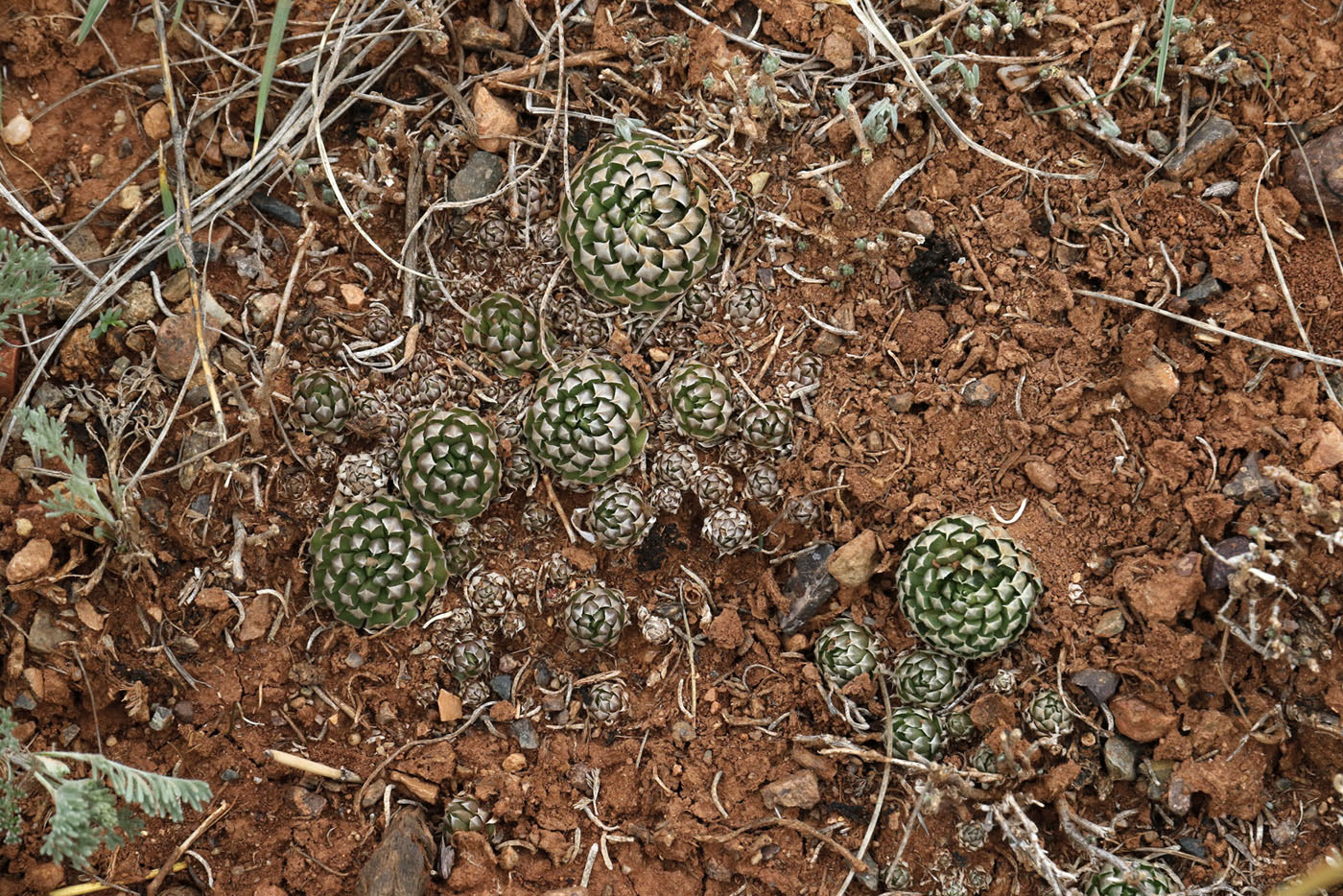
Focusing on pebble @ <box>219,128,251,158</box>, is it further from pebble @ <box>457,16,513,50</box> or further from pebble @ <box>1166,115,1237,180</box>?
pebble @ <box>1166,115,1237,180</box>

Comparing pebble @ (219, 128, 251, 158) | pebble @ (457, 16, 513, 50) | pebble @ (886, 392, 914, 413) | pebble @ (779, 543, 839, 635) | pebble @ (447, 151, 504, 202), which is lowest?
pebble @ (779, 543, 839, 635)

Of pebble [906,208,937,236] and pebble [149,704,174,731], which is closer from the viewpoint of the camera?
pebble [149,704,174,731]

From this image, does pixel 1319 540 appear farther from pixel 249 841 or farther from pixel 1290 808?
pixel 249 841

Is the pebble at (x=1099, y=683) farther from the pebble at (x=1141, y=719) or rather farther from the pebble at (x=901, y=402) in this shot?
the pebble at (x=901, y=402)

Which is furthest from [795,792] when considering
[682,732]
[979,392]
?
[979,392]

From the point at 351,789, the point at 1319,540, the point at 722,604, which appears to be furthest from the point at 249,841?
the point at 1319,540

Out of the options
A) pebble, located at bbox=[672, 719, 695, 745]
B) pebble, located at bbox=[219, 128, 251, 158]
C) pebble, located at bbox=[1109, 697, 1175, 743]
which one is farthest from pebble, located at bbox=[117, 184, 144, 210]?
pebble, located at bbox=[1109, 697, 1175, 743]
